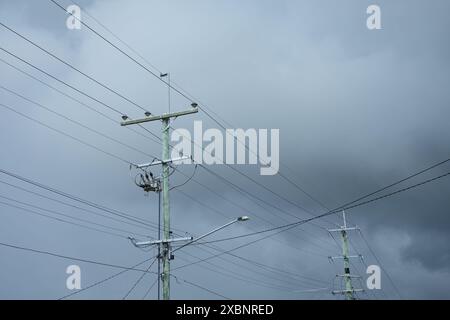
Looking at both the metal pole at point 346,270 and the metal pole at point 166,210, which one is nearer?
the metal pole at point 166,210

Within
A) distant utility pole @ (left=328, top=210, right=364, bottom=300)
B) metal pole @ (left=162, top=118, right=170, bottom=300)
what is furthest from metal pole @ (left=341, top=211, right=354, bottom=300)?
metal pole @ (left=162, top=118, right=170, bottom=300)

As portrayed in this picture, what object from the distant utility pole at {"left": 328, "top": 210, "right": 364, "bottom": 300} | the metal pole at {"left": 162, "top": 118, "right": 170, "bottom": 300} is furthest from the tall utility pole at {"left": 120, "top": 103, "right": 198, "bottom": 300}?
the distant utility pole at {"left": 328, "top": 210, "right": 364, "bottom": 300}

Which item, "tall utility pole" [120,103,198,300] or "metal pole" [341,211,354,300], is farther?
"metal pole" [341,211,354,300]

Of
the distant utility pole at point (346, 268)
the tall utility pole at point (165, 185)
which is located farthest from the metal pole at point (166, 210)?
the distant utility pole at point (346, 268)

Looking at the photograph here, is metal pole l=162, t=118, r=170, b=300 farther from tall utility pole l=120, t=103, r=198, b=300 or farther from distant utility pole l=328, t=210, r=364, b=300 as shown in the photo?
distant utility pole l=328, t=210, r=364, b=300

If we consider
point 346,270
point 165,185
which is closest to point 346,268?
point 346,270

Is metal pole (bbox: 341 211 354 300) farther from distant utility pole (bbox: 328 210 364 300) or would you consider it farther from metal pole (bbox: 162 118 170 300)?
metal pole (bbox: 162 118 170 300)

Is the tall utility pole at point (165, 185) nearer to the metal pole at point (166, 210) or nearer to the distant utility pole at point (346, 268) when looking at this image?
the metal pole at point (166, 210)

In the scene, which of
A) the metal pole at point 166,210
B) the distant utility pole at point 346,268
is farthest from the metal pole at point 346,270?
the metal pole at point 166,210

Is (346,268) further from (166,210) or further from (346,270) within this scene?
(166,210)

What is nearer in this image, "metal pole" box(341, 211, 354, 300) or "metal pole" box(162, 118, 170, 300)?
"metal pole" box(162, 118, 170, 300)

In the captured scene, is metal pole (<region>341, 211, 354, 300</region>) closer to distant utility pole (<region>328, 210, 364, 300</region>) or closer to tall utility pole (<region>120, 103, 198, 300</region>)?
distant utility pole (<region>328, 210, 364, 300</region>)
